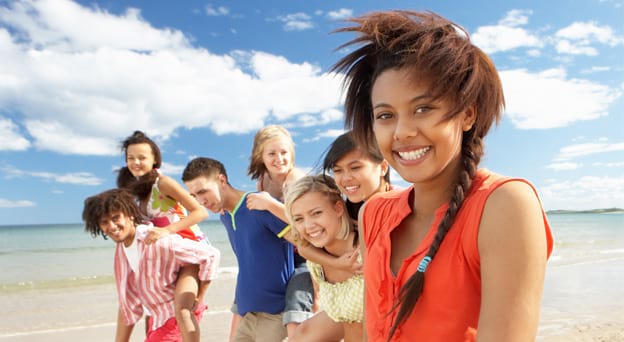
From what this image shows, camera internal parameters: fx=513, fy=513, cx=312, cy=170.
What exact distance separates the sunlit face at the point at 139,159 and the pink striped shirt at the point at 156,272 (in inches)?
39.9

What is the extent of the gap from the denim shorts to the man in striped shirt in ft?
2.51

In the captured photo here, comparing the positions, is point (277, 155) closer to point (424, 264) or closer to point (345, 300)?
point (345, 300)

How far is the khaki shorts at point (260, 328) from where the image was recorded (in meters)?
3.83

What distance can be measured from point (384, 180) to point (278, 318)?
1350 millimetres

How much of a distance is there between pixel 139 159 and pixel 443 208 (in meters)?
4.10

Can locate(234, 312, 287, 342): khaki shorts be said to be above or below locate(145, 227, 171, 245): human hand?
below

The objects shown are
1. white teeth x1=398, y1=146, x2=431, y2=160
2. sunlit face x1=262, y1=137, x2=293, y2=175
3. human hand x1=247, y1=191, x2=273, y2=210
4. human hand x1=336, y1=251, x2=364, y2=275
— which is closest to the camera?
white teeth x1=398, y1=146, x2=431, y2=160

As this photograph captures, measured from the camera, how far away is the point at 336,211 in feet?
10.7

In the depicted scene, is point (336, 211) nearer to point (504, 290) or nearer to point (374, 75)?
point (374, 75)

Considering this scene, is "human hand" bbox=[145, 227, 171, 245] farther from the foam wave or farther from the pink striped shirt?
the foam wave

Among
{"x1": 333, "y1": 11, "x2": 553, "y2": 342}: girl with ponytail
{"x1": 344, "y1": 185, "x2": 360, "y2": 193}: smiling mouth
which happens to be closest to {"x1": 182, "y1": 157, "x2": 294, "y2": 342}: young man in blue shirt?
{"x1": 344, "y1": 185, "x2": 360, "y2": 193}: smiling mouth

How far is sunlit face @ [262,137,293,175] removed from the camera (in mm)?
4590

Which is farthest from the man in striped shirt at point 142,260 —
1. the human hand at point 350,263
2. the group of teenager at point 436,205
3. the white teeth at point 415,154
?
the white teeth at point 415,154

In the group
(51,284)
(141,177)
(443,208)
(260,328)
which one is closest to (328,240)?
(260,328)
